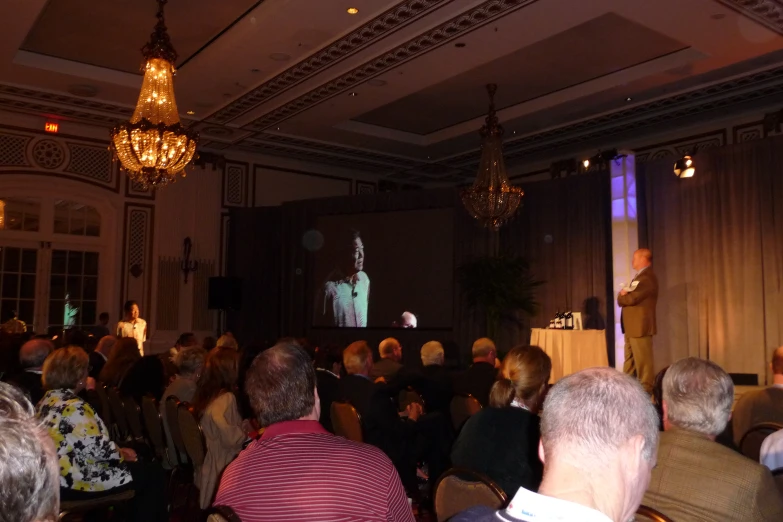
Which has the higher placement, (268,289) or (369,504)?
(268,289)

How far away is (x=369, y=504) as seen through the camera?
1.82 metres

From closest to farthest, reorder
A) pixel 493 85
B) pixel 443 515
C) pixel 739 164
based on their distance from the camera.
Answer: pixel 443 515 → pixel 739 164 → pixel 493 85

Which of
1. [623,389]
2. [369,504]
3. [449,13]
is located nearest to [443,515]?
[369,504]

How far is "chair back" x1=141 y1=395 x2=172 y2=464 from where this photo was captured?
14.1ft

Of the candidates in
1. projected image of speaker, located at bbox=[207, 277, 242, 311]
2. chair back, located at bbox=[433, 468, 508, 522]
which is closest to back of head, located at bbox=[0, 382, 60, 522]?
chair back, located at bbox=[433, 468, 508, 522]

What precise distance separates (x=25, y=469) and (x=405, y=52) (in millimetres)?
7547

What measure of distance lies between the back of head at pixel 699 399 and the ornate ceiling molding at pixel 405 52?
5274mm

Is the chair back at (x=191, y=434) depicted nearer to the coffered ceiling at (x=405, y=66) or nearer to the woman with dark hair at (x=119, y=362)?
the woman with dark hair at (x=119, y=362)

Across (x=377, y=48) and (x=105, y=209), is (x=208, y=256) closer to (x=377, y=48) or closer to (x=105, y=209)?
(x=105, y=209)

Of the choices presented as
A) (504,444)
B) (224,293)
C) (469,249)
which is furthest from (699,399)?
(224,293)

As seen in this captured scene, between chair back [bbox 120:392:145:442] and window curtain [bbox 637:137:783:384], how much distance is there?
696cm

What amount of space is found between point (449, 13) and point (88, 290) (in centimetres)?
A: 728

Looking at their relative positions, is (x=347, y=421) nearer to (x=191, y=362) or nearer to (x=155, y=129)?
(x=191, y=362)

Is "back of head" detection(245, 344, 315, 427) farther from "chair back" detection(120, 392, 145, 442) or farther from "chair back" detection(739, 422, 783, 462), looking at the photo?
"chair back" detection(120, 392, 145, 442)
